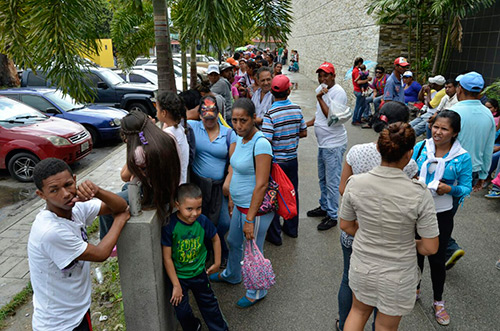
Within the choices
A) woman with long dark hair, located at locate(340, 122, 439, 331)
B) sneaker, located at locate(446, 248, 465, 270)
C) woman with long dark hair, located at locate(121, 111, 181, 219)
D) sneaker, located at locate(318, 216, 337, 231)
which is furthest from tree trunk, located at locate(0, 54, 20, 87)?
sneaker, located at locate(446, 248, 465, 270)

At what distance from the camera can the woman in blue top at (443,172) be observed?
300cm

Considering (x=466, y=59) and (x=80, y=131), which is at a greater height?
(x=466, y=59)

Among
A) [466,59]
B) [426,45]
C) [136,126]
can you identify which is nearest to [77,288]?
[136,126]

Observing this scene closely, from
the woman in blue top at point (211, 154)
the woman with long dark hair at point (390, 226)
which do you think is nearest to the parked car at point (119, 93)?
the woman in blue top at point (211, 154)

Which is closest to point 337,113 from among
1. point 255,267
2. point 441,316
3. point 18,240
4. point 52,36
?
point 255,267

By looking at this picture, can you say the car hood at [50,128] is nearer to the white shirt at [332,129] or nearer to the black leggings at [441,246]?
the white shirt at [332,129]

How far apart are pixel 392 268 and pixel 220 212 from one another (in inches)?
82.2

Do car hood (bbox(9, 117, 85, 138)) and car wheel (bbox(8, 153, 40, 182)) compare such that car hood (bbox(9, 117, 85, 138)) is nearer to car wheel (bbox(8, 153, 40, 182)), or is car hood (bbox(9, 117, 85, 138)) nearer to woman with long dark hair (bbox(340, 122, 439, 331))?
car wheel (bbox(8, 153, 40, 182))

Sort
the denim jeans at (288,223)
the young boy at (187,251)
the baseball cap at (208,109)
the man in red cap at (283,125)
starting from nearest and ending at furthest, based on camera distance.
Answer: the young boy at (187,251) < the baseball cap at (208,109) < the man in red cap at (283,125) < the denim jeans at (288,223)

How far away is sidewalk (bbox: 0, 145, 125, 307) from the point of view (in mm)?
4090

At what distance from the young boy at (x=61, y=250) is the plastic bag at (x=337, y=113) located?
9.93 ft

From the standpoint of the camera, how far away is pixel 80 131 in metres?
8.08

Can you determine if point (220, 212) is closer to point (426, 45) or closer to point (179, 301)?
point (179, 301)

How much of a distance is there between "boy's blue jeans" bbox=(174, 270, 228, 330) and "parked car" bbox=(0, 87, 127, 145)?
686cm
